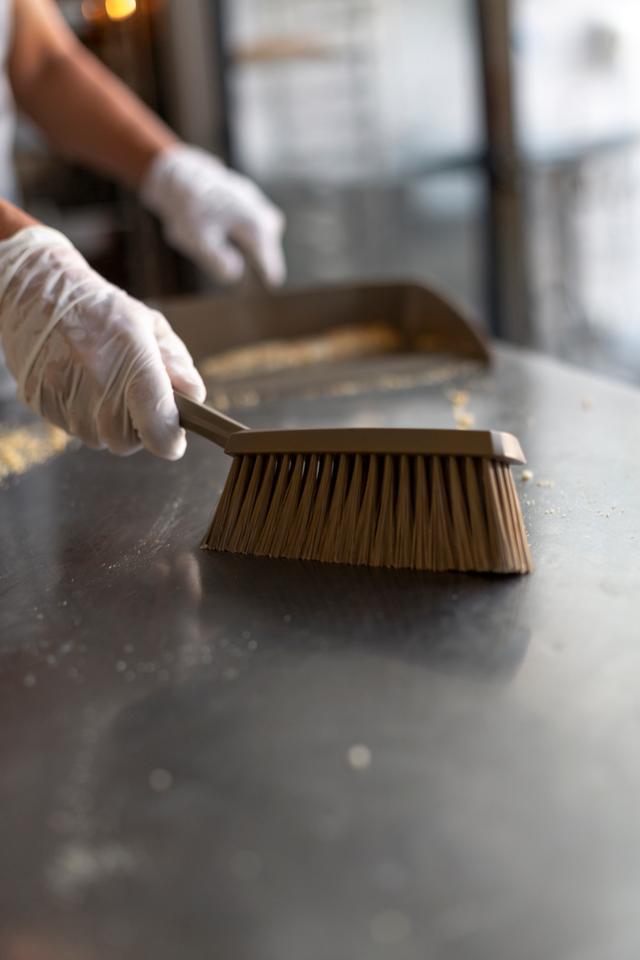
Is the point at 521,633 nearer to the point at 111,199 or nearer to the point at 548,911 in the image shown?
the point at 548,911

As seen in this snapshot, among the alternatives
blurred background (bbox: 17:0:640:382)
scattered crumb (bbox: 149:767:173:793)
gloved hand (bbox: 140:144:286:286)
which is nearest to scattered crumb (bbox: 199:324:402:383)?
gloved hand (bbox: 140:144:286:286)

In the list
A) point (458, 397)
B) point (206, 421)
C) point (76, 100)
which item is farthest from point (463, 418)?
point (76, 100)

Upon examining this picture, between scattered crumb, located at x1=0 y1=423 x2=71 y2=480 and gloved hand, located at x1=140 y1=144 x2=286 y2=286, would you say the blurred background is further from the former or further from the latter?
scattered crumb, located at x1=0 y1=423 x2=71 y2=480

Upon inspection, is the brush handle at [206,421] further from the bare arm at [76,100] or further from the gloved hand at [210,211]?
the bare arm at [76,100]

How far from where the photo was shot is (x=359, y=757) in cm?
55

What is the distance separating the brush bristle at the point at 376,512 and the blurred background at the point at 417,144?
304 cm

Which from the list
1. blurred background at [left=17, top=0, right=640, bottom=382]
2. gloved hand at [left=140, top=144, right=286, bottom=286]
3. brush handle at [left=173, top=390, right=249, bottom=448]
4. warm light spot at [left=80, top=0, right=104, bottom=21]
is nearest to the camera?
brush handle at [left=173, top=390, right=249, bottom=448]

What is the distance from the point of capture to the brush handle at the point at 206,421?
35.9 inches

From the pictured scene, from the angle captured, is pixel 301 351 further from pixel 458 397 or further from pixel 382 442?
pixel 382 442

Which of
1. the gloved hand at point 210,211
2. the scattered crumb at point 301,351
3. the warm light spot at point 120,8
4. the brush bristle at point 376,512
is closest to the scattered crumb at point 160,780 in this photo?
the brush bristle at point 376,512

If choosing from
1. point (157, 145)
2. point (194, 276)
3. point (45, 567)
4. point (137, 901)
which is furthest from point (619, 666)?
point (194, 276)

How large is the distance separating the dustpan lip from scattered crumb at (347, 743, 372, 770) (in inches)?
12.4

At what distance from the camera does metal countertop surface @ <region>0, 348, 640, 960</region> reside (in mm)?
434

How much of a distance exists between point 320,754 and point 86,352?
562mm
